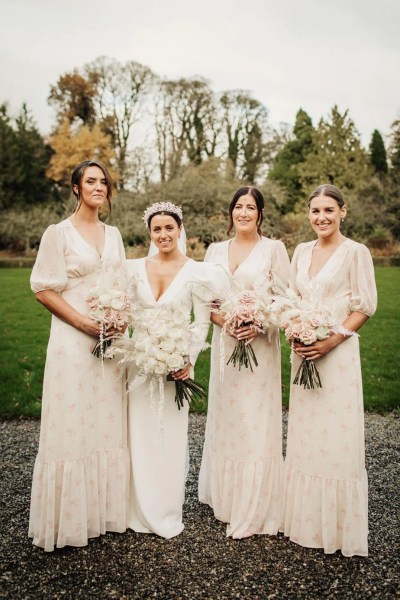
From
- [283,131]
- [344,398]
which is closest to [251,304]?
[344,398]

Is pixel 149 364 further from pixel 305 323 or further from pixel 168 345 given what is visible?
pixel 305 323

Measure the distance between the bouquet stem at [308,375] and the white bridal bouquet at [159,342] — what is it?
32.2 inches

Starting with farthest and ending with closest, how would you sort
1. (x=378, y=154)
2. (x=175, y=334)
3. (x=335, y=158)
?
(x=378, y=154), (x=335, y=158), (x=175, y=334)

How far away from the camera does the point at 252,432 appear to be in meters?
4.35

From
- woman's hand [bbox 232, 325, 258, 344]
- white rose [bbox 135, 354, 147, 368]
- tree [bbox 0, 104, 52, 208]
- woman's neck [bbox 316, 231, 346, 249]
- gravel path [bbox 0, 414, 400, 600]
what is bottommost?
gravel path [bbox 0, 414, 400, 600]

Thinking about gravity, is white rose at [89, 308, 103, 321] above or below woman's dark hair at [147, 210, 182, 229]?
below

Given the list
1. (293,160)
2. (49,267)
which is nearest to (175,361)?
(49,267)

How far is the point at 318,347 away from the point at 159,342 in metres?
1.22

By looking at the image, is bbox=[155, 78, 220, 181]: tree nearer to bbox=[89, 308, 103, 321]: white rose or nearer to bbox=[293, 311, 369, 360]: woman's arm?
bbox=[293, 311, 369, 360]: woman's arm

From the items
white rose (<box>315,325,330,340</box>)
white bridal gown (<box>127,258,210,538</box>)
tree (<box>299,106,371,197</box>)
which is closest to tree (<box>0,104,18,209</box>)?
tree (<box>299,106,371,197</box>)

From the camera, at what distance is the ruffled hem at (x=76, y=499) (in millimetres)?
3926

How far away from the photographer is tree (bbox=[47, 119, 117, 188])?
35.4m

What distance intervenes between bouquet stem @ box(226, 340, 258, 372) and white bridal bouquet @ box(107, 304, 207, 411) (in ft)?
1.20

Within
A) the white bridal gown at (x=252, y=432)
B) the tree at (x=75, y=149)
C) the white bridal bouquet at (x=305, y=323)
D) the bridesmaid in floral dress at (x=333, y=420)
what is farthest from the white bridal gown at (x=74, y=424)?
the tree at (x=75, y=149)
